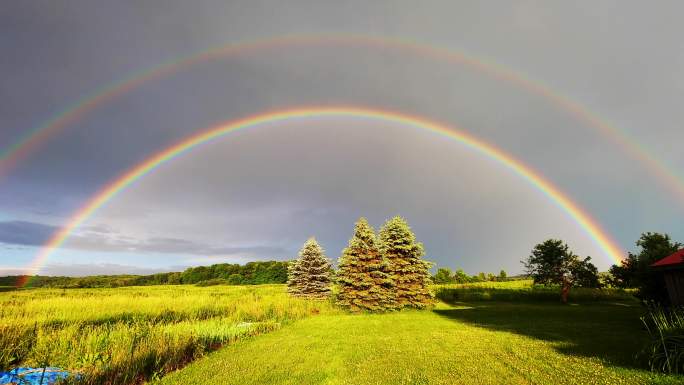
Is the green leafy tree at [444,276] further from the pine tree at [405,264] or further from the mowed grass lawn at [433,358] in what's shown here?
the mowed grass lawn at [433,358]

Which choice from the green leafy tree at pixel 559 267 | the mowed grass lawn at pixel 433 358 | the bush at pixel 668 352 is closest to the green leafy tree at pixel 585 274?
the green leafy tree at pixel 559 267

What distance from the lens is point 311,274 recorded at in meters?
38.6

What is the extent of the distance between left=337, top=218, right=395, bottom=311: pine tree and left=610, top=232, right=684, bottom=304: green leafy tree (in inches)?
614

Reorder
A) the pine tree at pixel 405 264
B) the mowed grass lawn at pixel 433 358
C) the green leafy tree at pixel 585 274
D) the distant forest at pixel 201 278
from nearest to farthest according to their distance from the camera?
the mowed grass lawn at pixel 433 358 < the pine tree at pixel 405 264 < the green leafy tree at pixel 585 274 < the distant forest at pixel 201 278

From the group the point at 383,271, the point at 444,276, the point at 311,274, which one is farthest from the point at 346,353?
the point at 444,276

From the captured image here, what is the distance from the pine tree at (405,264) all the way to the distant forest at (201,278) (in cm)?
6924

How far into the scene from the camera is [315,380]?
27.3 feet

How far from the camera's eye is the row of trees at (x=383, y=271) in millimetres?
26547

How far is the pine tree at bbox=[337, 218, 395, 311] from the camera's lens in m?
26.4

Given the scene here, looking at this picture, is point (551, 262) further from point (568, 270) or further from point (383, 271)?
point (383, 271)

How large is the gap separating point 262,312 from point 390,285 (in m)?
11.1

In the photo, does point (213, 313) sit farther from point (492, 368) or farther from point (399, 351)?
point (492, 368)

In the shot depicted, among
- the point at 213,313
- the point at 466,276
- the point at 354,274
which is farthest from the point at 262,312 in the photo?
the point at 466,276

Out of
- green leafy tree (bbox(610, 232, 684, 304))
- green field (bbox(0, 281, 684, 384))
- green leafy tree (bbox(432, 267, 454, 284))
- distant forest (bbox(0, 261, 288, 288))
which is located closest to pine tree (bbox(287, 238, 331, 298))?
green field (bbox(0, 281, 684, 384))
